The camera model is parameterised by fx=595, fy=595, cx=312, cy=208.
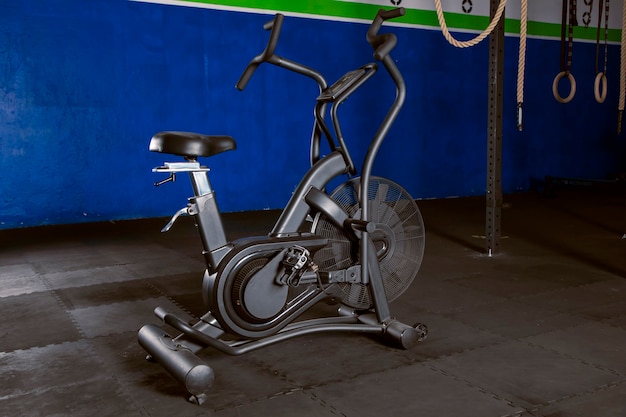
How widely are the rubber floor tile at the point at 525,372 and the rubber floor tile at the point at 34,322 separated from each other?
1814mm

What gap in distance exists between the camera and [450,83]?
26.1 ft

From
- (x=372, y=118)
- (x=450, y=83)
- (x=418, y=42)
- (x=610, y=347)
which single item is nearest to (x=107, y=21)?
(x=372, y=118)

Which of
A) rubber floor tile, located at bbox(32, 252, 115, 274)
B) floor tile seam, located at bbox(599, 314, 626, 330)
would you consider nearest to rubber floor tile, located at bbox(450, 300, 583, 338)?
floor tile seam, located at bbox(599, 314, 626, 330)

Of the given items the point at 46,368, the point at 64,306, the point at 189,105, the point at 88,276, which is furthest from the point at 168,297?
the point at 189,105

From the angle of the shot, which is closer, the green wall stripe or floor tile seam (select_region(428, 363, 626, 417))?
floor tile seam (select_region(428, 363, 626, 417))

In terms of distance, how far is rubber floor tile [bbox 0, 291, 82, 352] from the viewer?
9.27ft

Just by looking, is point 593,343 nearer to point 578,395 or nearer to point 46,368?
point 578,395

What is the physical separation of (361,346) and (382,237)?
20.0 inches

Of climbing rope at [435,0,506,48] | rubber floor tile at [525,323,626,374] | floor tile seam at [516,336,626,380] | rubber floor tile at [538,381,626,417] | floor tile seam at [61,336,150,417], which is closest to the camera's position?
rubber floor tile at [538,381,626,417]

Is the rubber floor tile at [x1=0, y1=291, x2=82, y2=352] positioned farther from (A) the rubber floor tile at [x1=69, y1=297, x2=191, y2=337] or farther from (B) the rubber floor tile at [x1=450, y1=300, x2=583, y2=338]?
(B) the rubber floor tile at [x1=450, y1=300, x2=583, y2=338]

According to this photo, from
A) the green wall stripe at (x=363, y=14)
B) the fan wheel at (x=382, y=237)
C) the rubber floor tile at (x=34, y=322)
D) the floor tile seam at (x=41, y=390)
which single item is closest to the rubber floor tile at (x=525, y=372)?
the fan wheel at (x=382, y=237)

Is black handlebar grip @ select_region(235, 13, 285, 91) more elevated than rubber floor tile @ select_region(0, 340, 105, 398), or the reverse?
black handlebar grip @ select_region(235, 13, 285, 91)

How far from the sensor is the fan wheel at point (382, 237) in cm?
270

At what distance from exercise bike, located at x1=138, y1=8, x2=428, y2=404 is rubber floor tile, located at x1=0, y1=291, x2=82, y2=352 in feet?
2.14
